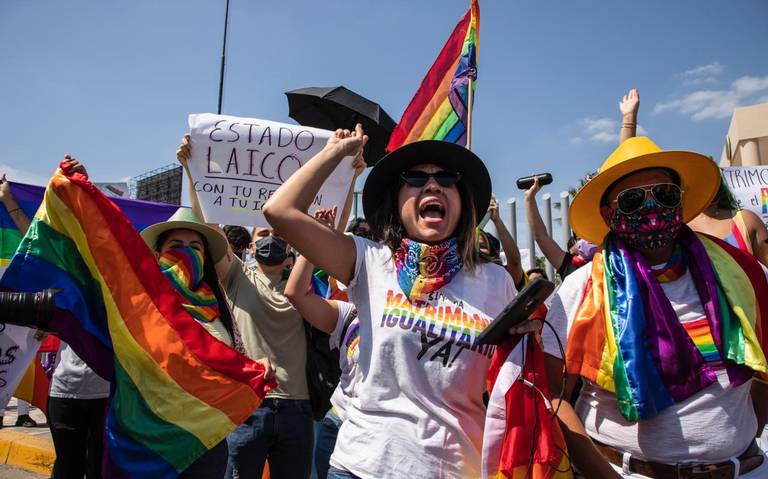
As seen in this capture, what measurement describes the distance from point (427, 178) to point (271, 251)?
75.8 inches

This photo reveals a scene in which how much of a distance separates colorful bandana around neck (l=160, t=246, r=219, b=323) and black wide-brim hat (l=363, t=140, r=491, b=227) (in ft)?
3.94

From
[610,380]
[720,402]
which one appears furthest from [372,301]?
[720,402]

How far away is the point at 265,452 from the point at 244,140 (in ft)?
7.06

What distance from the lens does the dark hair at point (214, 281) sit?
Result: 3.19 meters

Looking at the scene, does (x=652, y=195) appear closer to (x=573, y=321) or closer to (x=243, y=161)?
(x=573, y=321)

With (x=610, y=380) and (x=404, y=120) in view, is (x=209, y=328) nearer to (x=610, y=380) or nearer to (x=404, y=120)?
(x=610, y=380)

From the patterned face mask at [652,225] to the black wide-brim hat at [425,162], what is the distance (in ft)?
1.96

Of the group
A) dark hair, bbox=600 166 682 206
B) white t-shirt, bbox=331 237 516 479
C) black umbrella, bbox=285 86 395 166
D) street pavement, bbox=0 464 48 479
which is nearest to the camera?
white t-shirt, bbox=331 237 516 479

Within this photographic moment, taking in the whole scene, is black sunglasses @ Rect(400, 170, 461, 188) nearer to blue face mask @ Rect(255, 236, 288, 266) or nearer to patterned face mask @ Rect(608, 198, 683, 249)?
patterned face mask @ Rect(608, 198, 683, 249)

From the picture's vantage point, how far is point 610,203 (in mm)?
2439

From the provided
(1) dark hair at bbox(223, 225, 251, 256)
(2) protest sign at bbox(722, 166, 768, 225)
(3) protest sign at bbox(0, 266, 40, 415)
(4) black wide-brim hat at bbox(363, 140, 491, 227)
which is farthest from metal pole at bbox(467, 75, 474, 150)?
(2) protest sign at bbox(722, 166, 768, 225)

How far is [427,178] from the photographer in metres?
2.25

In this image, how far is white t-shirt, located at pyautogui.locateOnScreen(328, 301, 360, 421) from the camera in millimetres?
2295

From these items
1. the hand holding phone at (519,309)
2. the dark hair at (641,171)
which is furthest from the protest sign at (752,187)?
the hand holding phone at (519,309)
